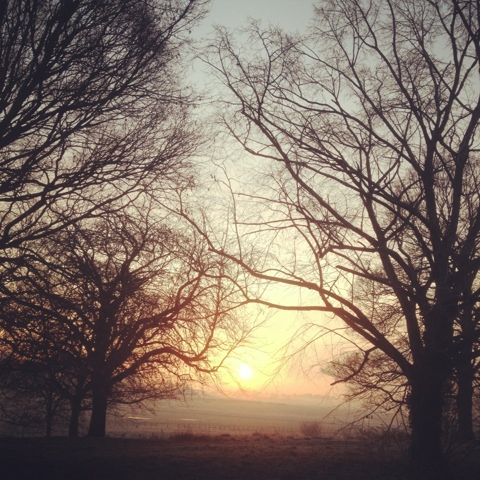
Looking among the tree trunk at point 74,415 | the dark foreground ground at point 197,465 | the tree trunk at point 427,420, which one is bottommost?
the tree trunk at point 74,415

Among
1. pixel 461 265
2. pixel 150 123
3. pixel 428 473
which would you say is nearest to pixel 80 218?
pixel 150 123

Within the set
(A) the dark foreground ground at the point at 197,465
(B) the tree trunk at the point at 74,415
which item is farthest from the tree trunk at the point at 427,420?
(B) the tree trunk at the point at 74,415

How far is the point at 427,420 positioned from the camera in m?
8.01

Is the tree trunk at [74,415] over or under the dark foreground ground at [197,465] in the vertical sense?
under

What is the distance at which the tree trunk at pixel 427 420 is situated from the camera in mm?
7781

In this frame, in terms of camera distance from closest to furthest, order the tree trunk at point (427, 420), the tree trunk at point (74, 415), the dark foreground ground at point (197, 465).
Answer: the dark foreground ground at point (197, 465)
the tree trunk at point (427, 420)
the tree trunk at point (74, 415)

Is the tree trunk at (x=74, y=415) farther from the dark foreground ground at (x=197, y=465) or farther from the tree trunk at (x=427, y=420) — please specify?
the tree trunk at (x=427, y=420)

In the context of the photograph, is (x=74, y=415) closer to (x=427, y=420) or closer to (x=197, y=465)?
(x=197, y=465)

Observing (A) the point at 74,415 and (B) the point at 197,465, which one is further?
(A) the point at 74,415

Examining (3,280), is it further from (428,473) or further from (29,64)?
(428,473)

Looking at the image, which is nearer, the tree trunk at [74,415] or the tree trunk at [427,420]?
the tree trunk at [427,420]

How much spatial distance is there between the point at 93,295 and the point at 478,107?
809 cm

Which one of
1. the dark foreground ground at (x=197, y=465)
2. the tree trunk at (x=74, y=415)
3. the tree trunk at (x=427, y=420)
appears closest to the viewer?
the dark foreground ground at (x=197, y=465)

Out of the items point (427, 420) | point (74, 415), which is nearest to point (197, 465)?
point (427, 420)
